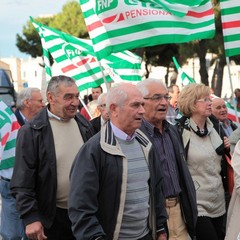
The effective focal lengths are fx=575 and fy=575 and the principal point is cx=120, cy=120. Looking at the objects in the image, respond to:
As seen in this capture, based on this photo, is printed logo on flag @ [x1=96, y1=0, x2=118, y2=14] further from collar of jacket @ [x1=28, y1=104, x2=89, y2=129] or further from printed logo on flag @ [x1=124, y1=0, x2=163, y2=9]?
collar of jacket @ [x1=28, y1=104, x2=89, y2=129]

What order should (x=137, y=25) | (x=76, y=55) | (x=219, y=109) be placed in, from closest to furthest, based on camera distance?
(x=219, y=109) < (x=137, y=25) < (x=76, y=55)

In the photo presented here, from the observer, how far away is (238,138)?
180 inches

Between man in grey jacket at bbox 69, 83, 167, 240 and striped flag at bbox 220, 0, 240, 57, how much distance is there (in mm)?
2770

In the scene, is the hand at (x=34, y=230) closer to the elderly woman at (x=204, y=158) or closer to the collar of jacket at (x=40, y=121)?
the collar of jacket at (x=40, y=121)

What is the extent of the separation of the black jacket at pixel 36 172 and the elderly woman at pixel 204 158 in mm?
1290

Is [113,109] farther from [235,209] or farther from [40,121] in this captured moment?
[235,209]

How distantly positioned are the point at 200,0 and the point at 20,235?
3462 millimetres

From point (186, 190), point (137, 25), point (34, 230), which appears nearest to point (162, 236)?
point (186, 190)

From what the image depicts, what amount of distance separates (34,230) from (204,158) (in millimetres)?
1638

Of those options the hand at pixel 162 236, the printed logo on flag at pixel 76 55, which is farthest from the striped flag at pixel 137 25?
the hand at pixel 162 236

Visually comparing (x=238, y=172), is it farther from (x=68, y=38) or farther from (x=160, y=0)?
(x=68, y=38)

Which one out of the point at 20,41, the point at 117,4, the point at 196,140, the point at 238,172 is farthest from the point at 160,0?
the point at 20,41

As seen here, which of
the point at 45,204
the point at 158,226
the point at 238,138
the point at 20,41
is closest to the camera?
the point at 158,226

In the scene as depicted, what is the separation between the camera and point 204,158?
480 centimetres
